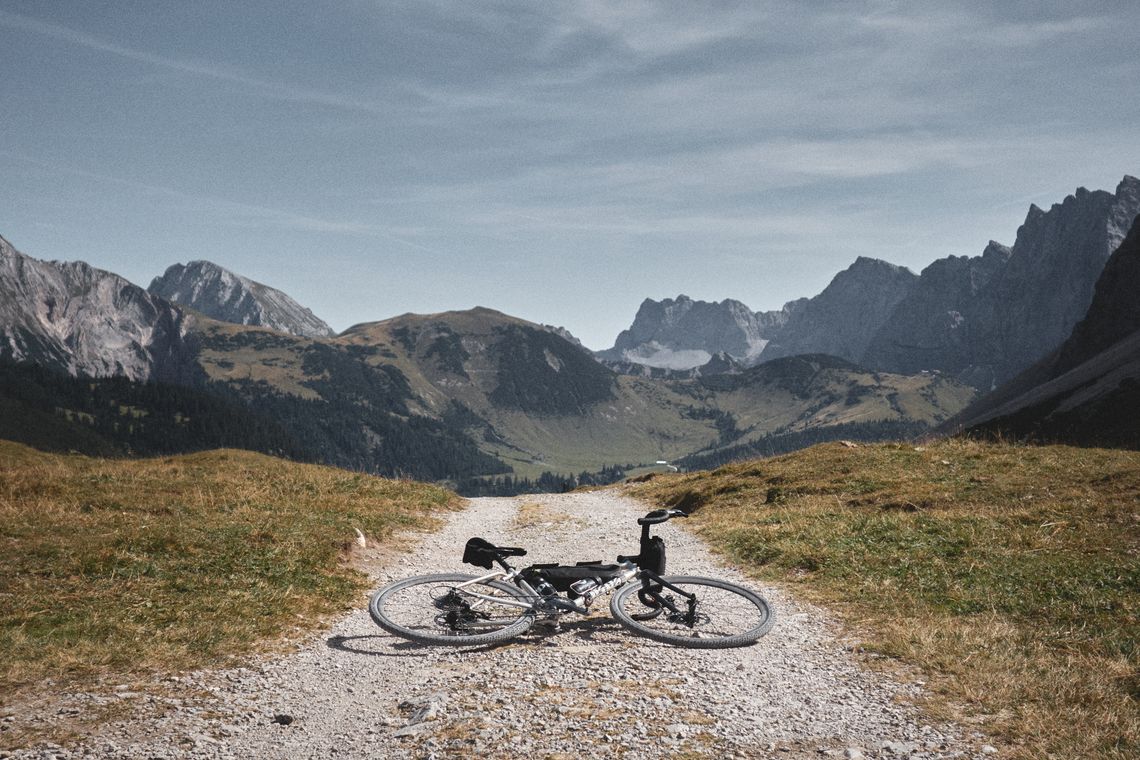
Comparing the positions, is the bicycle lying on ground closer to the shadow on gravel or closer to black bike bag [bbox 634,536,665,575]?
black bike bag [bbox 634,536,665,575]

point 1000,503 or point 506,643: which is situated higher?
point 1000,503

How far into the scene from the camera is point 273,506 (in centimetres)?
2195

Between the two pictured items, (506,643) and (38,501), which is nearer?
(506,643)

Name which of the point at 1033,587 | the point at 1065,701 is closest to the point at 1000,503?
the point at 1033,587

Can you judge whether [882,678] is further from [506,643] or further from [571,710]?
[506,643]

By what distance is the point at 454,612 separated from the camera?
35.9 feet

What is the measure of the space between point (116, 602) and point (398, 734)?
7.08 m

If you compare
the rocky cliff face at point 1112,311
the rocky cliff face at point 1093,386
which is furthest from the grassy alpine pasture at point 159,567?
the rocky cliff face at point 1112,311

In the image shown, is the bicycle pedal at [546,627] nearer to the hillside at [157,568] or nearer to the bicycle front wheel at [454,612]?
the bicycle front wheel at [454,612]

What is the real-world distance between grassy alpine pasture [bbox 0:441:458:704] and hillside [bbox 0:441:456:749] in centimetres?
3

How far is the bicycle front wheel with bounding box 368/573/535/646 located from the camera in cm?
1060

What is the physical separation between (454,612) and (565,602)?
183 cm

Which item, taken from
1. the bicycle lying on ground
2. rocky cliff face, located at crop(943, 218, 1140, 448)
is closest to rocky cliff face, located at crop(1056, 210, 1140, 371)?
rocky cliff face, located at crop(943, 218, 1140, 448)

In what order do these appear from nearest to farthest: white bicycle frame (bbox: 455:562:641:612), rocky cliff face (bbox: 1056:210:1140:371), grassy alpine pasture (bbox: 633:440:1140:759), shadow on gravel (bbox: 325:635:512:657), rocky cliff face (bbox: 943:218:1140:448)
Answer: grassy alpine pasture (bbox: 633:440:1140:759), shadow on gravel (bbox: 325:635:512:657), white bicycle frame (bbox: 455:562:641:612), rocky cliff face (bbox: 943:218:1140:448), rocky cliff face (bbox: 1056:210:1140:371)
